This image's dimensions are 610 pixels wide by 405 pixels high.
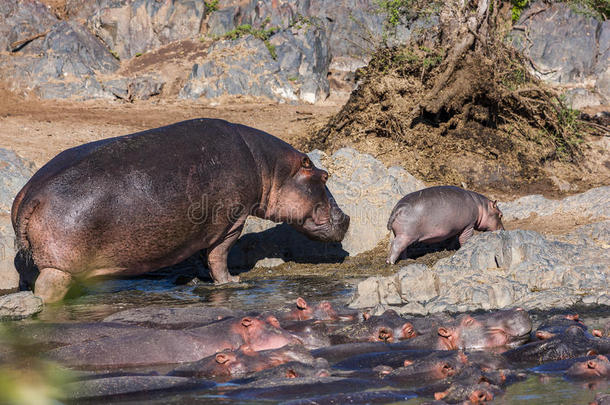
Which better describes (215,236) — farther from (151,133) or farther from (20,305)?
(20,305)

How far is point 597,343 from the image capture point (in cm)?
450

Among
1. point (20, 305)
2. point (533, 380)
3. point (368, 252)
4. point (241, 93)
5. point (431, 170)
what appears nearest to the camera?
point (533, 380)

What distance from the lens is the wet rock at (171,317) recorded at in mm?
5453

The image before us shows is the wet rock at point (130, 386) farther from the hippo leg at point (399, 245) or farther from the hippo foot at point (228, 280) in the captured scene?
the hippo leg at point (399, 245)

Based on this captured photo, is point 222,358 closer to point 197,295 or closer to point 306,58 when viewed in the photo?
point 197,295

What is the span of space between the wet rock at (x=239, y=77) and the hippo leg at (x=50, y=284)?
1150 cm

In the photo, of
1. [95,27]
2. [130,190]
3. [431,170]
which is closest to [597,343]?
[130,190]

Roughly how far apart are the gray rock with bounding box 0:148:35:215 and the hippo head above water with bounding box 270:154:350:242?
3.28 meters

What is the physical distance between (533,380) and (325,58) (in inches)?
643

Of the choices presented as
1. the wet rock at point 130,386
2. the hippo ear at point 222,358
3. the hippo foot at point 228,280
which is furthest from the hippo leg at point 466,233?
the wet rock at point 130,386

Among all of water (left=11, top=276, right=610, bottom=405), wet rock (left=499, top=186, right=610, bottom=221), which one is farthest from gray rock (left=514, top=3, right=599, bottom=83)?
water (left=11, top=276, right=610, bottom=405)

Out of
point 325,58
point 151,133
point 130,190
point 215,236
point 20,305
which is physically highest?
point 325,58

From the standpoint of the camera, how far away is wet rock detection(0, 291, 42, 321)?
19.8 feet

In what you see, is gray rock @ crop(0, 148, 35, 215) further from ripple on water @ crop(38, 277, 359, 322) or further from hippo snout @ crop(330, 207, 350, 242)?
hippo snout @ crop(330, 207, 350, 242)
